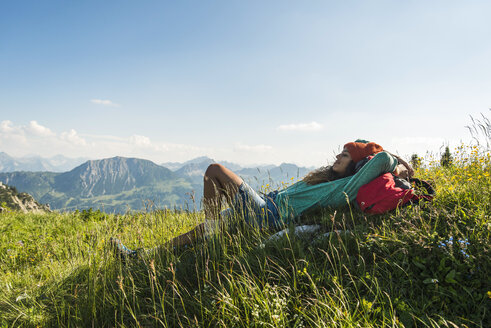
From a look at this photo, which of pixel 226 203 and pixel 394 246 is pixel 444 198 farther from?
pixel 226 203

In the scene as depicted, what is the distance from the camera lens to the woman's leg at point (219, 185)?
407cm

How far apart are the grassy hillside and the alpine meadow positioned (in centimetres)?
1

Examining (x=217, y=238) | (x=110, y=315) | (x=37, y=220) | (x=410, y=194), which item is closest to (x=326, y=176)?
(x=410, y=194)

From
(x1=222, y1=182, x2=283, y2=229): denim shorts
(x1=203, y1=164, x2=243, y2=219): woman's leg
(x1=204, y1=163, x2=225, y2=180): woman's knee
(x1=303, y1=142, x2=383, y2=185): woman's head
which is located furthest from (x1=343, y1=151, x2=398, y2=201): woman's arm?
(x1=204, y1=163, x2=225, y2=180): woman's knee

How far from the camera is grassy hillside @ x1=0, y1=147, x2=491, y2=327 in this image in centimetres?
207

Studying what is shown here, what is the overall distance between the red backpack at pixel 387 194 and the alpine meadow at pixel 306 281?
0.41 feet

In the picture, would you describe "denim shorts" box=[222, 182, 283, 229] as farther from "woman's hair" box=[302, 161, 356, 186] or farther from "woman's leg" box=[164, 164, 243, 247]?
"woman's hair" box=[302, 161, 356, 186]

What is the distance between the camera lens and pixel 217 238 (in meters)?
3.25

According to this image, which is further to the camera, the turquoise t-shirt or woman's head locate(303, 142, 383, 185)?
woman's head locate(303, 142, 383, 185)

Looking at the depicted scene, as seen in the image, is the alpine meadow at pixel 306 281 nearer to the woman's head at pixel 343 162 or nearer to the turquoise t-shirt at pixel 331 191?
the turquoise t-shirt at pixel 331 191

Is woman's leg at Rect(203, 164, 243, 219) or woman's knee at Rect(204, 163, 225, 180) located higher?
woman's knee at Rect(204, 163, 225, 180)

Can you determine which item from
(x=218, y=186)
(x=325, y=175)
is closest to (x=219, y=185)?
(x=218, y=186)

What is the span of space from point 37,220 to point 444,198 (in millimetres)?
8829

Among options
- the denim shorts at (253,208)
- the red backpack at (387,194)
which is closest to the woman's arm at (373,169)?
the red backpack at (387,194)
